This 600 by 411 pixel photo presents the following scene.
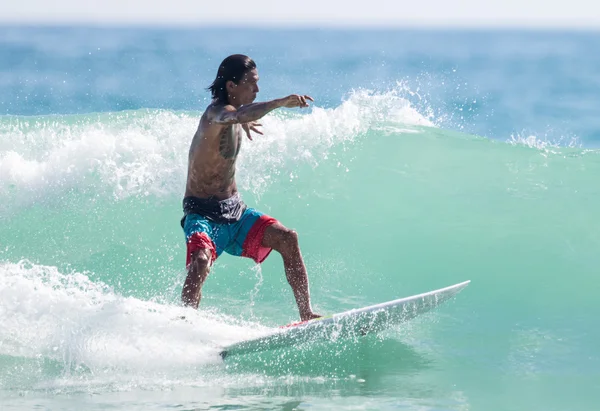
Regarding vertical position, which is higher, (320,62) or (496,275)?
(320,62)

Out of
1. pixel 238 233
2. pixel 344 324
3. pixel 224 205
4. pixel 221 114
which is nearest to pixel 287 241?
pixel 238 233

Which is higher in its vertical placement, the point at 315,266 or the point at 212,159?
the point at 212,159

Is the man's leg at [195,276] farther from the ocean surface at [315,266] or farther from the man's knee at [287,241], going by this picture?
the man's knee at [287,241]

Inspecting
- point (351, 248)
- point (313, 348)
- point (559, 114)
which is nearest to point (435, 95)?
point (559, 114)

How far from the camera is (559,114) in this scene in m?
24.6

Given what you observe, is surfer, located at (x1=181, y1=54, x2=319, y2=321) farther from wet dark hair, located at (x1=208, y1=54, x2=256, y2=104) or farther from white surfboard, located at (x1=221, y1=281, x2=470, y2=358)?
white surfboard, located at (x1=221, y1=281, x2=470, y2=358)

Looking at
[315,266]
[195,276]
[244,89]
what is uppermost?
[244,89]

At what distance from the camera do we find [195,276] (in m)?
5.02

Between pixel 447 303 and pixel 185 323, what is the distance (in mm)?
2118

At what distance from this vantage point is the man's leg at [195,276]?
502 centimetres

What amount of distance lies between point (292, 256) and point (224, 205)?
1.61ft

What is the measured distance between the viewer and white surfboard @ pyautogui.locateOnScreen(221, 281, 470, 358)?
5094mm

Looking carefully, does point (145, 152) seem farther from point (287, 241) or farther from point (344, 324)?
point (344, 324)

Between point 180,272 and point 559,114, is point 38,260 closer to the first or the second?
point 180,272
